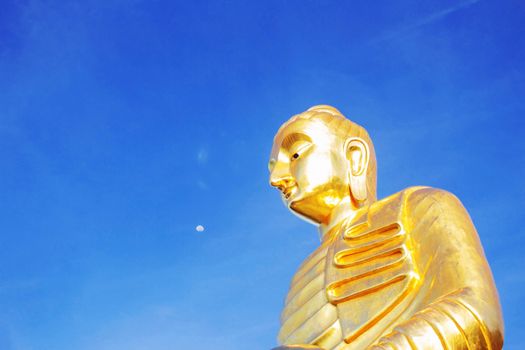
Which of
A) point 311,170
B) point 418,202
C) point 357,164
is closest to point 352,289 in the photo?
point 418,202

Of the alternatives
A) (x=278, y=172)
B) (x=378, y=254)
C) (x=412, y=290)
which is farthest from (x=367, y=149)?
(x=412, y=290)

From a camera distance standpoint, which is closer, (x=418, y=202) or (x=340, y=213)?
(x=418, y=202)

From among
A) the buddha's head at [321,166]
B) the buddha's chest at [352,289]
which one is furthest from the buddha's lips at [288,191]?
the buddha's chest at [352,289]

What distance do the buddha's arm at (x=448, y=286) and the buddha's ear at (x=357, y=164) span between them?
1.94 feet

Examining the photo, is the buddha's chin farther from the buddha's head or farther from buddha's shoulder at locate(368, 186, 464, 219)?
buddha's shoulder at locate(368, 186, 464, 219)

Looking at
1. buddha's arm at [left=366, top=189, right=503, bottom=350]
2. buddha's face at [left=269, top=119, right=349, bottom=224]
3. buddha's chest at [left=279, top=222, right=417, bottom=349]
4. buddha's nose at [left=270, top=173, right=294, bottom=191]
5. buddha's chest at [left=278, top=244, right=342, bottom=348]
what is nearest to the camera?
buddha's arm at [left=366, top=189, right=503, bottom=350]

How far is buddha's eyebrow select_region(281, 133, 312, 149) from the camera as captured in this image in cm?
506

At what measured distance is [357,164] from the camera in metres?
5.09

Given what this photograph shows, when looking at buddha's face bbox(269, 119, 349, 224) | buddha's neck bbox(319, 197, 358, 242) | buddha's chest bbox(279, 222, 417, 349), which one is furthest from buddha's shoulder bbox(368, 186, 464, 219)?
buddha's face bbox(269, 119, 349, 224)

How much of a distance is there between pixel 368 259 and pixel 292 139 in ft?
4.01

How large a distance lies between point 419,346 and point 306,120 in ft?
7.55

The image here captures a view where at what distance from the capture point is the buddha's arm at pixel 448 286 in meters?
3.28

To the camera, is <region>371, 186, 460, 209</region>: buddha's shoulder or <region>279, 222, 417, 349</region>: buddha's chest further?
<region>371, 186, 460, 209</region>: buddha's shoulder

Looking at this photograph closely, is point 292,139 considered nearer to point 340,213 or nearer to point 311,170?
point 311,170
